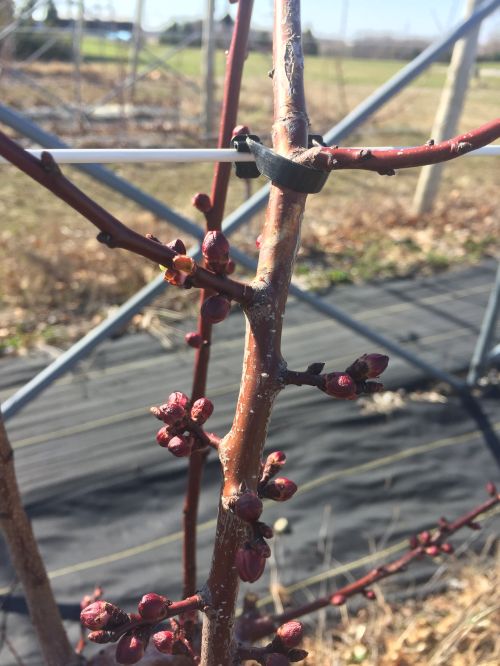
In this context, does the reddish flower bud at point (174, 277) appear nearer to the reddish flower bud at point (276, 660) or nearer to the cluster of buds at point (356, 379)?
the cluster of buds at point (356, 379)

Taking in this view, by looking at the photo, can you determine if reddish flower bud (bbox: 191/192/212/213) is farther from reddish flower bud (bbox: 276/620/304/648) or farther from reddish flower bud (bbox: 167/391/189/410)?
reddish flower bud (bbox: 276/620/304/648)

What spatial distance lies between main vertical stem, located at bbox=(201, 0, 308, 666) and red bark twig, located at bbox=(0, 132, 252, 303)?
0.05 meters

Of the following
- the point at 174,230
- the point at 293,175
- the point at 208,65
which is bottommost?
the point at 174,230

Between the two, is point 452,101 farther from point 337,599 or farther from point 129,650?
point 129,650

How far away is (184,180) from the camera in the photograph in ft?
26.5

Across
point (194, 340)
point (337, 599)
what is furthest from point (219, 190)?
point (337, 599)

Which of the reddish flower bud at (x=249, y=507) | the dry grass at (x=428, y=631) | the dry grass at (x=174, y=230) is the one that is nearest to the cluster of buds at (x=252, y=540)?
the reddish flower bud at (x=249, y=507)

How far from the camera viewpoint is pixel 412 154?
50 centimetres

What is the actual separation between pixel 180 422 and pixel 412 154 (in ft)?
1.12

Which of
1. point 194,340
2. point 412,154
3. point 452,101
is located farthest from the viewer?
point 452,101

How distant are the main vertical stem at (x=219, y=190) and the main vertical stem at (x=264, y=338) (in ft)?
0.63

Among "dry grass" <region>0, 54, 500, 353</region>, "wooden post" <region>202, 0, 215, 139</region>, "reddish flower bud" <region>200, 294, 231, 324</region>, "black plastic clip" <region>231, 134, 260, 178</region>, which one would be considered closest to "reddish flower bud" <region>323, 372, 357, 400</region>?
"reddish flower bud" <region>200, 294, 231, 324</region>

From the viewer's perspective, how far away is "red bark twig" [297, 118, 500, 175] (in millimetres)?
502

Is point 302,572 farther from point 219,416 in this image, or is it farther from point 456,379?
point 456,379
